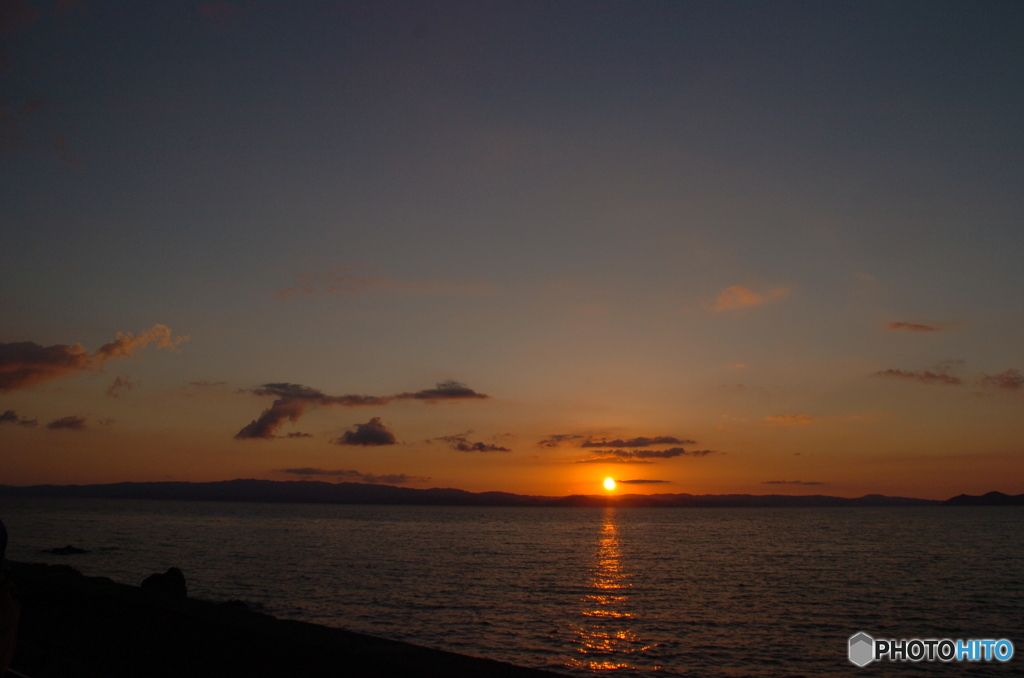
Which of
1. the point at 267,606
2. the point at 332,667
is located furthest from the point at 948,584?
the point at 332,667

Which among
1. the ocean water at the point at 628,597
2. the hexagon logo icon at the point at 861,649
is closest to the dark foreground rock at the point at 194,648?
the ocean water at the point at 628,597

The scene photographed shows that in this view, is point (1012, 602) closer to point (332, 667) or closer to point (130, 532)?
point (332, 667)

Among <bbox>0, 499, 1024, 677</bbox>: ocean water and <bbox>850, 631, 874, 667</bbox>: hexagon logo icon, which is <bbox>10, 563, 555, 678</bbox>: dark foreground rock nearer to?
<bbox>0, 499, 1024, 677</bbox>: ocean water

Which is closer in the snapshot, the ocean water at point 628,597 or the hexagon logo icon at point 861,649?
the hexagon logo icon at point 861,649

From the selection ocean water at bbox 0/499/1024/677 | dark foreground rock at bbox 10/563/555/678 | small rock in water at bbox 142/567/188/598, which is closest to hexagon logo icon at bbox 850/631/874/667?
ocean water at bbox 0/499/1024/677

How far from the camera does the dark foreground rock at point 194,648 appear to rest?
12.7 meters

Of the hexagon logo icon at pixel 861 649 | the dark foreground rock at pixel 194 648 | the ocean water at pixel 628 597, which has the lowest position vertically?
the ocean water at pixel 628 597

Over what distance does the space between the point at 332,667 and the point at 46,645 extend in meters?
6.12

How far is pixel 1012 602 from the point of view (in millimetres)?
36875

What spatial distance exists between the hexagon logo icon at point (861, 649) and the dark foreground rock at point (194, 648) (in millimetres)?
14714

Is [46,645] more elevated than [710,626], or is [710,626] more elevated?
→ [46,645]

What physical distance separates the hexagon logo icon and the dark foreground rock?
14.7 m

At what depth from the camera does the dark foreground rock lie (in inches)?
499

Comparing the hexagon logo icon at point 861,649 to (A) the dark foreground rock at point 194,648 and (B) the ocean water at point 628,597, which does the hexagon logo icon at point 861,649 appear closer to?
(B) the ocean water at point 628,597
